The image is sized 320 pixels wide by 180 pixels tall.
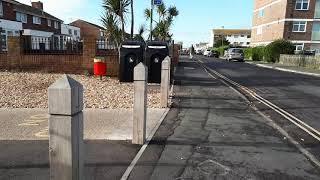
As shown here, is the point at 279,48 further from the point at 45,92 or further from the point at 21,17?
the point at 45,92

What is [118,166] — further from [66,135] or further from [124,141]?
[66,135]

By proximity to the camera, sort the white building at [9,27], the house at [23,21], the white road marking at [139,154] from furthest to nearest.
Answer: the house at [23,21] → the white building at [9,27] → the white road marking at [139,154]

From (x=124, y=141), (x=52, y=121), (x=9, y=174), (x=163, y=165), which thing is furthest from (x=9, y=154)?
(x=52, y=121)

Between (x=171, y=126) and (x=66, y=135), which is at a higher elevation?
(x=66, y=135)

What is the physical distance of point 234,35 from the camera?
14175 centimetres

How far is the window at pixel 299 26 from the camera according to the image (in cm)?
5073

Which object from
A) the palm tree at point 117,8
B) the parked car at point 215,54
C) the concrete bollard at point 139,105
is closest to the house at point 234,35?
the parked car at point 215,54

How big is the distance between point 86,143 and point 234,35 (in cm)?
13999

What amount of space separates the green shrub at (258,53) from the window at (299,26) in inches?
239

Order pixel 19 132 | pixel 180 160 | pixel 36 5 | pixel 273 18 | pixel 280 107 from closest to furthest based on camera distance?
pixel 180 160 < pixel 19 132 < pixel 280 107 < pixel 273 18 < pixel 36 5

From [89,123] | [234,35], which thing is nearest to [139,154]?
[89,123]

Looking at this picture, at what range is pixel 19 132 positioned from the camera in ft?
24.0

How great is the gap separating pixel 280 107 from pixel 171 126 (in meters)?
4.37

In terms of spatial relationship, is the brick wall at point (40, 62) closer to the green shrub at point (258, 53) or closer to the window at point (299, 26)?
the green shrub at point (258, 53)
